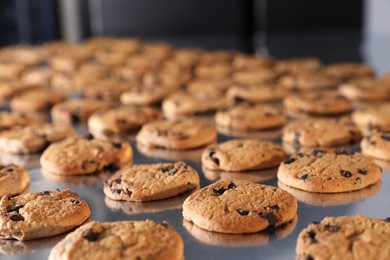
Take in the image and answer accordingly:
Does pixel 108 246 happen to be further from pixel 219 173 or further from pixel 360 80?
pixel 360 80

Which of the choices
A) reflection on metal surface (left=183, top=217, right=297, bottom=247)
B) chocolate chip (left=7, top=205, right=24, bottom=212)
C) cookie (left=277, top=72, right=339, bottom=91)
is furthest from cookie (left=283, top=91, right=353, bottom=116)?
chocolate chip (left=7, top=205, right=24, bottom=212)

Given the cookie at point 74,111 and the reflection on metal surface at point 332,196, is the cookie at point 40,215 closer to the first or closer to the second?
the reflection on metal surface at point 332,196

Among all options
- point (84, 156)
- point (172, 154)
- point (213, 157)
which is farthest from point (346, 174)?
point (84, 156)

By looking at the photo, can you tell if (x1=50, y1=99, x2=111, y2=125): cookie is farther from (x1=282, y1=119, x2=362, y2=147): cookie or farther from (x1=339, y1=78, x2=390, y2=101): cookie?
(x1=339, y1=78, x2=390, y2=101): cookie

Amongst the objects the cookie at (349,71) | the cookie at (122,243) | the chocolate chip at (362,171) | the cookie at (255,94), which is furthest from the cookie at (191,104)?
the cookie at (122,243)

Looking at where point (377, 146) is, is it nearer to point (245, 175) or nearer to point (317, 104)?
point (245, 175)
